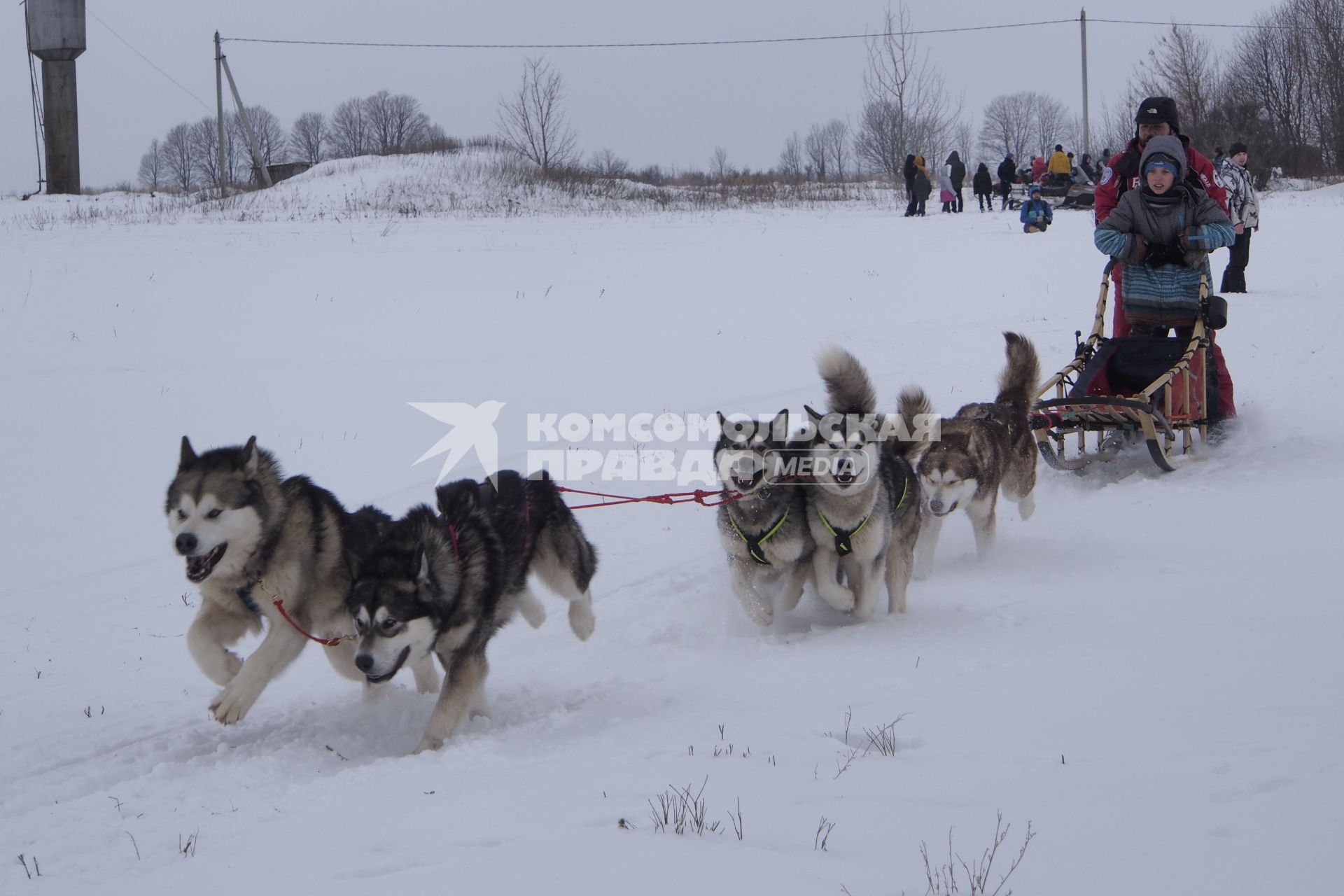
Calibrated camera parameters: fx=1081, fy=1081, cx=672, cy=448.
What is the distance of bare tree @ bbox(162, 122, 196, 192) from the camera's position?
65.2m

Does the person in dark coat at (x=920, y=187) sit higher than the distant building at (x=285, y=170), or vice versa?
the distant building at (x=285, y=170)

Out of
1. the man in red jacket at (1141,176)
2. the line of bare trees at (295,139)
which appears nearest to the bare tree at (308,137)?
the line of bare trees at (295,139)

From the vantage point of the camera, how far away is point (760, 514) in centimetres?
446

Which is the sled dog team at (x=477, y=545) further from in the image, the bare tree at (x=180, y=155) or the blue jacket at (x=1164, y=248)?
the bare tree at (x=180, y=155)

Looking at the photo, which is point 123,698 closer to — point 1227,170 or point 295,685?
point 295,685

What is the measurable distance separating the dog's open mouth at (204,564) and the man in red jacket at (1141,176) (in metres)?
5.43

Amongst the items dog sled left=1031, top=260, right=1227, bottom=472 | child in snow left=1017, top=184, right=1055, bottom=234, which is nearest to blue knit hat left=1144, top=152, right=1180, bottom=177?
dog sled left=1031, top=260, right=1227, bottom=472

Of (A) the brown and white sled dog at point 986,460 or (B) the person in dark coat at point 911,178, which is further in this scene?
(B) the person in dark coat at point 911,178

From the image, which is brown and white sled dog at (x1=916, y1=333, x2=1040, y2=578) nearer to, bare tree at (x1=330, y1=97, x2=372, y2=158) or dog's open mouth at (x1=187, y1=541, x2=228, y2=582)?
dog's open mouth at (x1=187, y1=541, x2=228, y2=582)

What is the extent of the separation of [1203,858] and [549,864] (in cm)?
132

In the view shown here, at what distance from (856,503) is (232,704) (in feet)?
8.08

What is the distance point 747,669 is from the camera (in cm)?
396

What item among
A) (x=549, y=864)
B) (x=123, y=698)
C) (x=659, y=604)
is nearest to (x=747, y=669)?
(x=659, y=604)

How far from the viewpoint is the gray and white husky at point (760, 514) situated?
4.43 meters
